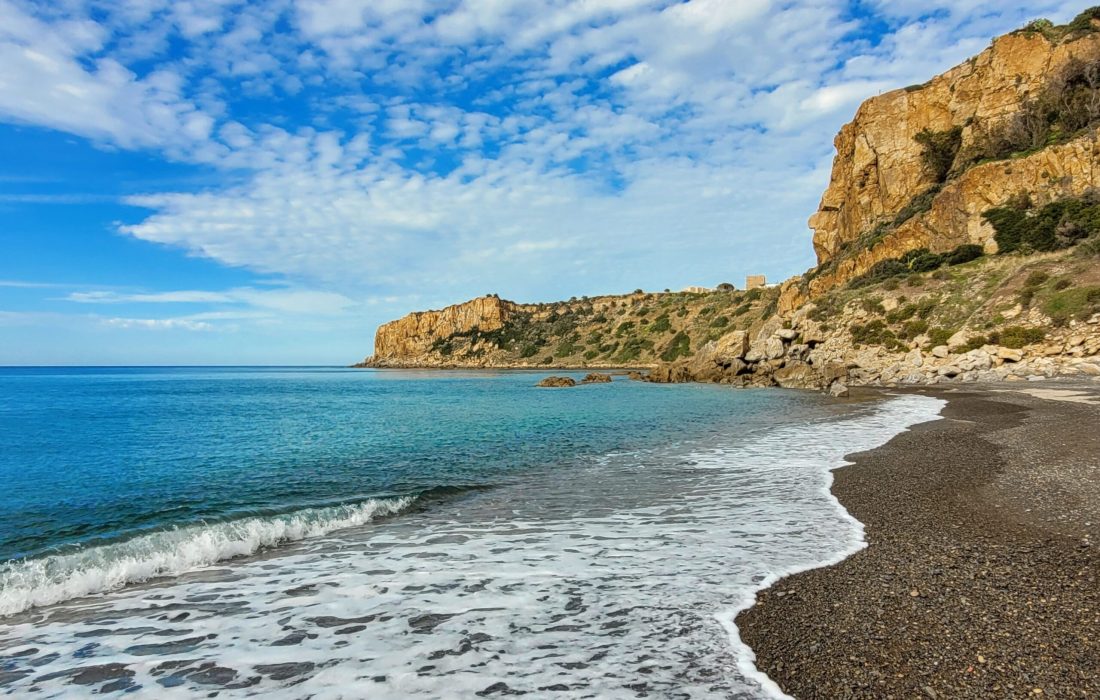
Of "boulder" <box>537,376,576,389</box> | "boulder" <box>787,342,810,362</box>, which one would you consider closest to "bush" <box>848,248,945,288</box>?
"boulder" <box>787,342,810,362</box>

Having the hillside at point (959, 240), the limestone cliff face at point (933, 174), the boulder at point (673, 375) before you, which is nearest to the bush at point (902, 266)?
the hillside at point (959, 240)

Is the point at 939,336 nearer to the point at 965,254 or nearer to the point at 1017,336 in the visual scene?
the point at 1017,336

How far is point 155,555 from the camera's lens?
7.52 meters

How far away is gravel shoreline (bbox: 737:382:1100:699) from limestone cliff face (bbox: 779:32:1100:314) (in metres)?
43.8

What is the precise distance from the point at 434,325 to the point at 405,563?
433ft

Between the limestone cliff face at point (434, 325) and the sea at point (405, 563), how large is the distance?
110m

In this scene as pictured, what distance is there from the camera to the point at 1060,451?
1162 cm

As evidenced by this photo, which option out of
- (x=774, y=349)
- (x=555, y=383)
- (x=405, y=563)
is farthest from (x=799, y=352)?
(x=405, y=563)

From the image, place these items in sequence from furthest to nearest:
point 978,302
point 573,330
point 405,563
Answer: point 573,330, point 978,302, point 405,563

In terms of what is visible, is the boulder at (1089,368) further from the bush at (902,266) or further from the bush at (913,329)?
the bush at (902,266)

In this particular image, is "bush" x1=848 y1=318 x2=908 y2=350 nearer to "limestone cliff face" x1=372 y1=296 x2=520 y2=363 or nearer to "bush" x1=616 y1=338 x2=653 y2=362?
"bush" x1=616 y1=338 x2=653 y2=362

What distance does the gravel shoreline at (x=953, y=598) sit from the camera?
3.73 m

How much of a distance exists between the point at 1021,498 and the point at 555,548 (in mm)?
7006

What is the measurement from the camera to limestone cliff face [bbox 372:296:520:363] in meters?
126
